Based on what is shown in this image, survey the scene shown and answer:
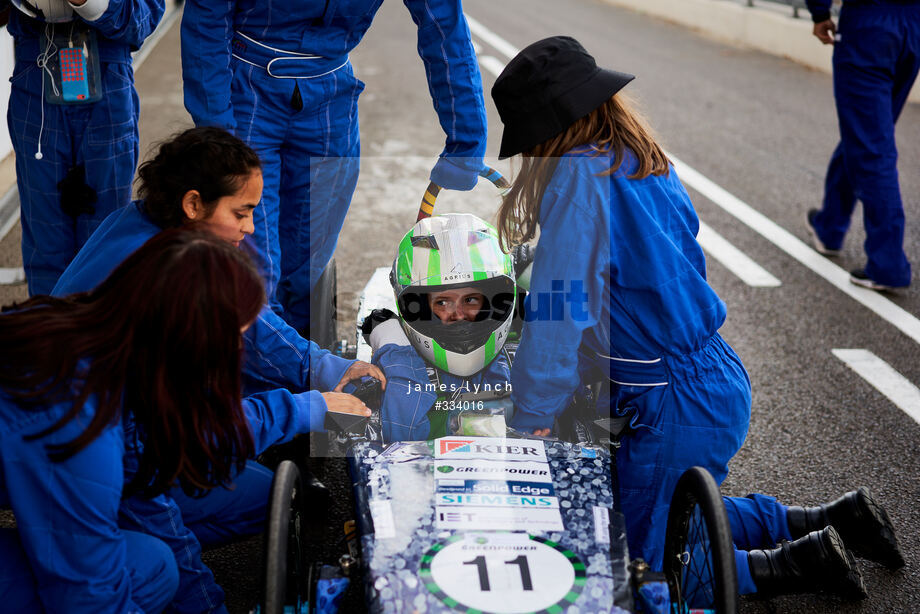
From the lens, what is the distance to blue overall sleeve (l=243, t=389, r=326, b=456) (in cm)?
261

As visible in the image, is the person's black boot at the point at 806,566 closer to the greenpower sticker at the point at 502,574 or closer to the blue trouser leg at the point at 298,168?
the greenpower sticker at the point at 502,574

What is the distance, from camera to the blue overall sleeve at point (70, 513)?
207 centimetres

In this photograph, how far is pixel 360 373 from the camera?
10.4ft

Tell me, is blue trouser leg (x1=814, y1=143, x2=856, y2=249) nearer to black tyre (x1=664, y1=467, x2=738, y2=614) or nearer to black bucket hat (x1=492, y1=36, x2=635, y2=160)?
black bucket hat (x1=492, y1=36, x2=635, y2=160)

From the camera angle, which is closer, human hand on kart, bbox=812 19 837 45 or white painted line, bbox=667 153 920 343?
white painted line, bbox=667 153 920 343

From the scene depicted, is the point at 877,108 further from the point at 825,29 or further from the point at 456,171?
the point at 456,171

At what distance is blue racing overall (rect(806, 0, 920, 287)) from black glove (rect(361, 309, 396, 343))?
3.10 metres

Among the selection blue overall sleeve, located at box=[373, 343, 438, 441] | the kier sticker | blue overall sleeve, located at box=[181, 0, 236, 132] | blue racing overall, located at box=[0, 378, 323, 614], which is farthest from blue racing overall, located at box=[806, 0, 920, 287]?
blue racing overall, located at box=[0, 378, 323, 614]

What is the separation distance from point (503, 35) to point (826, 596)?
11.0 metres

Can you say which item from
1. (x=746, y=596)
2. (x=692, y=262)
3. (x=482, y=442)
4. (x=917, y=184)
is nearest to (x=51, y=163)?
(x=482, y=442)

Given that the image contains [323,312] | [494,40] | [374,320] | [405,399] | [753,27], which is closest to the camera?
[405,399]

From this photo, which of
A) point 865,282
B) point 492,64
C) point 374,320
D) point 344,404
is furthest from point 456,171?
point 492,64

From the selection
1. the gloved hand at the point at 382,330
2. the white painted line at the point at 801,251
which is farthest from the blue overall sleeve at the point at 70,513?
the white painted line at the point at 801,251

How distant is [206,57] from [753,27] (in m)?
10.3
